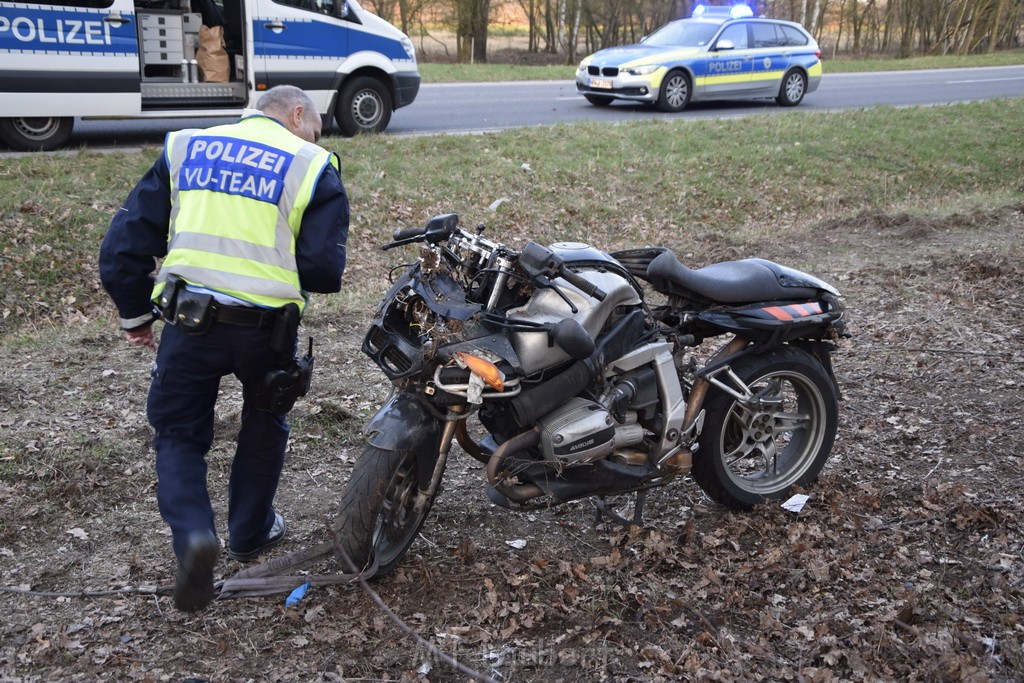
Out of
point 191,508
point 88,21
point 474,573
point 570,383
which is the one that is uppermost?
point 88,21

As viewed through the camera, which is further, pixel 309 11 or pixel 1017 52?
pixel 1017 52

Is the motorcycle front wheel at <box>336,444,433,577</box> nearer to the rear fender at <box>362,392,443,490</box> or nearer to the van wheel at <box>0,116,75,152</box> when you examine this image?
the rear fender at <box>362,392,443,490</box>

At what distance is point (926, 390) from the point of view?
6059 mm

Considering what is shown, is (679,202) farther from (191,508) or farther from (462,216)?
(191,508)

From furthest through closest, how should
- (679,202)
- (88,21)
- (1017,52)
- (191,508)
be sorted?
(1017,52), (679,202), (88,21), (191,508)

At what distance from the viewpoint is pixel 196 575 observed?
3.44 metres

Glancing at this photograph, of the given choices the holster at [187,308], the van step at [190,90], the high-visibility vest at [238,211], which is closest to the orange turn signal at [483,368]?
the high-visibility vest at [238,211]

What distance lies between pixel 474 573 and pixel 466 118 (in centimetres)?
1147

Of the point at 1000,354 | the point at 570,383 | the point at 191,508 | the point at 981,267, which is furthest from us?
the point at 981,267

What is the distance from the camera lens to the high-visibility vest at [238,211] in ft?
11.7

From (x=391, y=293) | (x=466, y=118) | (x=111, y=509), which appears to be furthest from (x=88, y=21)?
(x=391, y=293)

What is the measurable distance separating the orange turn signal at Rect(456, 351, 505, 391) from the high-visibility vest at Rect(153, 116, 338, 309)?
28.2 inches

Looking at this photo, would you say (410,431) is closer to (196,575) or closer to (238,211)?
(196,575)

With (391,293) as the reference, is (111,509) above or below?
below
